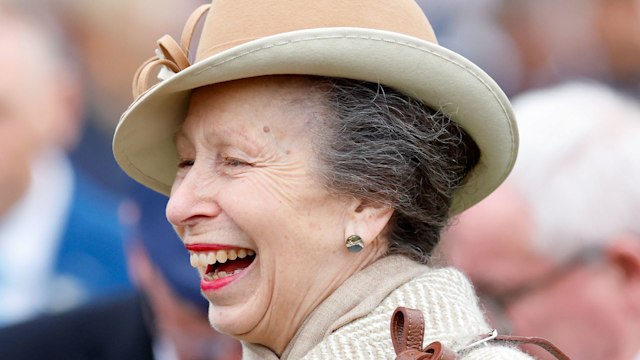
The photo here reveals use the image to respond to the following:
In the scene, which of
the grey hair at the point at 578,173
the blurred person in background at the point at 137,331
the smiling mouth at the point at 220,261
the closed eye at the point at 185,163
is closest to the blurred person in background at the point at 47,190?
the blurred person in background at the point at 137,331

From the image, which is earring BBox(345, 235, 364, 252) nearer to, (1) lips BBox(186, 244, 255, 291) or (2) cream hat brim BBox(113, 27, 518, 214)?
(1) lips BBox(186, 244, 255, 291)

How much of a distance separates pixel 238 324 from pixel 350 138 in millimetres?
546

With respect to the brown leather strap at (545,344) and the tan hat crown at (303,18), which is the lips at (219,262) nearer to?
the tan hat crown at (303,18)

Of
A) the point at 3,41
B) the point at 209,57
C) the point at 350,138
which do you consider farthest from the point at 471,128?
the point at 3,41

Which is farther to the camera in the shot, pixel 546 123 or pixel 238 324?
pixel 546 123

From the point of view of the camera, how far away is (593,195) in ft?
14.9

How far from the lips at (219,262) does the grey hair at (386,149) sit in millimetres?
300

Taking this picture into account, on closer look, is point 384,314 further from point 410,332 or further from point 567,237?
point 567,237

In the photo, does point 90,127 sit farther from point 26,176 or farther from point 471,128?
point 471,128

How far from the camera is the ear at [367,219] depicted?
296 centimetres

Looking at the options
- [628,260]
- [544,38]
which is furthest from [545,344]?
[544,38]

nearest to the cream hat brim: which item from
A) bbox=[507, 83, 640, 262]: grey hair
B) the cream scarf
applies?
the cream scarf

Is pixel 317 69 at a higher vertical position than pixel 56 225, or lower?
higher

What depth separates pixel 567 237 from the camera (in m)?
4.61
